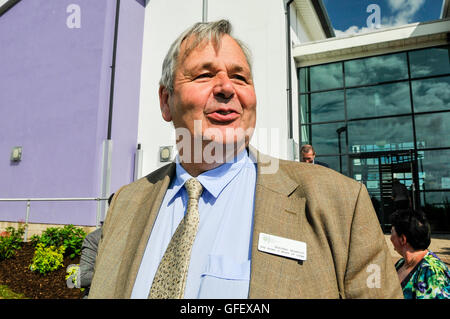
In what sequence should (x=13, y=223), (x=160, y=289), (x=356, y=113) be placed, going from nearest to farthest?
1. (x=160, y=289)
2. (x=13, y=223)
3. (x=356, y=113)

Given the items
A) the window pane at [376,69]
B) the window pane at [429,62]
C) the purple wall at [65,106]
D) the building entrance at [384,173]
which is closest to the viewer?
the purple wall at [65,106]

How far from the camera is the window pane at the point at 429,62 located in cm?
960

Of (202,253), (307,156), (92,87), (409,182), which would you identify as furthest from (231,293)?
(409,182)

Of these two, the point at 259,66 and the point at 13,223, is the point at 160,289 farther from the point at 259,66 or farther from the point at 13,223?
the point at 13,223

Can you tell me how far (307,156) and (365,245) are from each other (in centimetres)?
508

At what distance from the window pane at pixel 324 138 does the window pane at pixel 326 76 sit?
1.41 meters

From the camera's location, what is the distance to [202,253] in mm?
1275

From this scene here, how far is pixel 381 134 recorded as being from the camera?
10.4 metres

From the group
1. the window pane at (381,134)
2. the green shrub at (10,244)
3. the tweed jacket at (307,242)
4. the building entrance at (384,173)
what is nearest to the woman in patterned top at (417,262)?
the tweed jacket at (307,242)

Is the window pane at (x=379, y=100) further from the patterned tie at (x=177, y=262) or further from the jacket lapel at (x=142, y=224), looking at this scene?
the patterned tie at (x=177, y=262)

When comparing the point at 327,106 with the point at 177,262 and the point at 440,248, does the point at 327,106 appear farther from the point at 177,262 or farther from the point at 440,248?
the point at 177,262

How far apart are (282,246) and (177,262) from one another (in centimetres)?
43

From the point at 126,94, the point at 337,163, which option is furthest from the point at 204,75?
the point at 337,163

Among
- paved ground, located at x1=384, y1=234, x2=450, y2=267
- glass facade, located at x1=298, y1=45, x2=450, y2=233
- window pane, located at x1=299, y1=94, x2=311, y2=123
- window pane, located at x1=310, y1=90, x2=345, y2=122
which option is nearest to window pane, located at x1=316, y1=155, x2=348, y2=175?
glass facade, located at x1=298, y1=45, x2=450, y2=233
